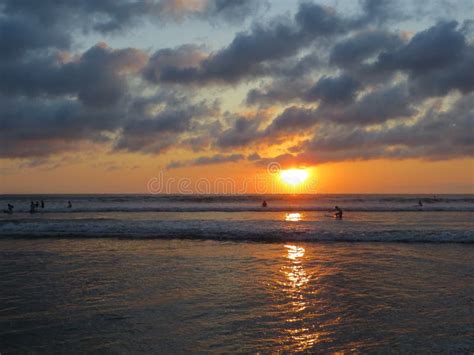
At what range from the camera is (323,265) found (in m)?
13.7

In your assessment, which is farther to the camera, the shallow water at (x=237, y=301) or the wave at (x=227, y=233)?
the wave at (x=227, y=233)

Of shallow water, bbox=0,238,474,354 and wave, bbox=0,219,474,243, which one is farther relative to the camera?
wave, bbox=0,219,474,243

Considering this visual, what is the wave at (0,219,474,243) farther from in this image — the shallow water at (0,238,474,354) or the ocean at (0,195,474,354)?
the shallow water at (0,238,474,354)

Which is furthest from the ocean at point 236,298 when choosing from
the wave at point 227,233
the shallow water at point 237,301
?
the wave at point 227,233

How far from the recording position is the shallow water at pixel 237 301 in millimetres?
6699

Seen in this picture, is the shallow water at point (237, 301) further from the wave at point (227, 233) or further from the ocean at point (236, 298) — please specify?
the wave at point (227, 233)

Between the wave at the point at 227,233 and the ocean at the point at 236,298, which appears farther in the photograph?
the wave at the point at 227,233

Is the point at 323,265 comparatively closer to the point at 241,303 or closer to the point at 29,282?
the point at 241,303

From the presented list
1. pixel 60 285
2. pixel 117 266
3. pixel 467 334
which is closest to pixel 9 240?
pixel 117 266

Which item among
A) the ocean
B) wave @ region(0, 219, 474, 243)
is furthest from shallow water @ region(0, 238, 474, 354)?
wave @ region(0, 219, 474, 243)

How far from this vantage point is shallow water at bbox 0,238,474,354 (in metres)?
6.70

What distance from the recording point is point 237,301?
912 cm

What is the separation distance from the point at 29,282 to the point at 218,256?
282 inches

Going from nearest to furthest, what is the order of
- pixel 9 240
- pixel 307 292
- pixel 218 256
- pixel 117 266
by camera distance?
pixel 307 292 < pixel 117 266 < pixel 218 256 < pixel 9 240
